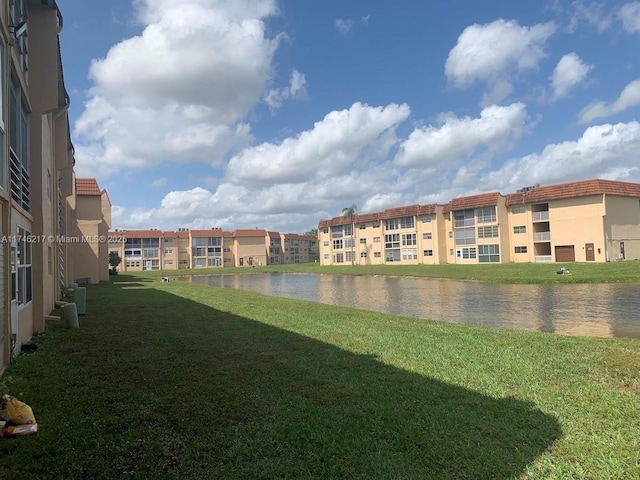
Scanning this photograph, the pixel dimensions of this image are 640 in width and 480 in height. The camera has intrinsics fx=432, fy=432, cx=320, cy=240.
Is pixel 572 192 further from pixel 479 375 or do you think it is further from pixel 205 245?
pixel 205 245

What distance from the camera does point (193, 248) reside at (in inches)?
4026

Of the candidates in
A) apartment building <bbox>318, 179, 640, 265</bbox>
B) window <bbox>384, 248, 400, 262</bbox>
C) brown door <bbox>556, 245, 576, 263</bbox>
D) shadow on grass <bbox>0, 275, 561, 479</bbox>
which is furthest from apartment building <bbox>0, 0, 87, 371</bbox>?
window <bbox>384, 248, 400, 262</bbox>

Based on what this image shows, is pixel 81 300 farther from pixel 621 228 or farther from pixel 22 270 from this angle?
pixel 621 228

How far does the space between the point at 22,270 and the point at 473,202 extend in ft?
189

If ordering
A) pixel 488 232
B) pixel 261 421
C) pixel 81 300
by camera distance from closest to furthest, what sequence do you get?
pixel 261 421 < pixel 81 300 < pixel 488 232

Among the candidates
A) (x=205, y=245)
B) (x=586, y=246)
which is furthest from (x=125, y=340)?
(x=205, y=245)

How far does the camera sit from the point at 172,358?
8.55 m

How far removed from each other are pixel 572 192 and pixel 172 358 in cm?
5107

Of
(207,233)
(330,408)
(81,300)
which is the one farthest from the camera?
(207,233)

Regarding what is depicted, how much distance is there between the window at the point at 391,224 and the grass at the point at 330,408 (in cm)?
6445

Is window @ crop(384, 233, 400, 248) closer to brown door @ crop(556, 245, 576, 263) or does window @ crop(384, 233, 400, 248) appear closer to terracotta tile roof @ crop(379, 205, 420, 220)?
terracotta tile roof @ crop(379, 205, 420, 220)

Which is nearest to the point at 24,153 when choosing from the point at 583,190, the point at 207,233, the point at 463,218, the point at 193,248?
the point at 583,190

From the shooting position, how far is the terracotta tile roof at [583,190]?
4638 centimetres

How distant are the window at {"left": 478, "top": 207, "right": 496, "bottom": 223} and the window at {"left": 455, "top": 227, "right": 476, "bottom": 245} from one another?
216cm
